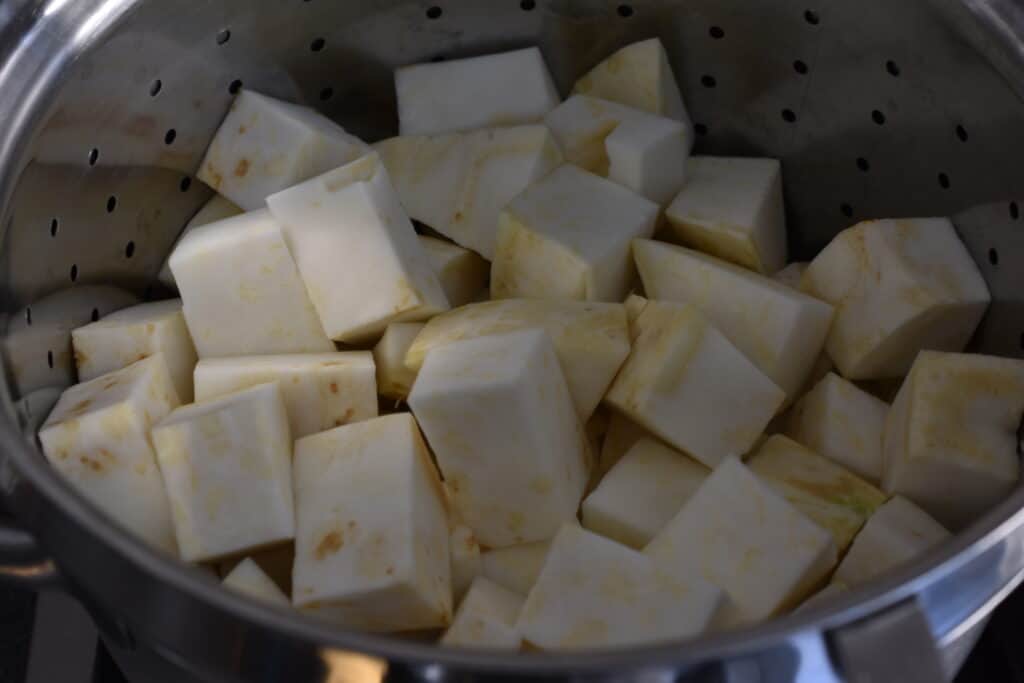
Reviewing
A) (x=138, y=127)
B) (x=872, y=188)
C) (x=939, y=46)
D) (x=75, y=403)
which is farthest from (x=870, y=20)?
(x=75, y=403)

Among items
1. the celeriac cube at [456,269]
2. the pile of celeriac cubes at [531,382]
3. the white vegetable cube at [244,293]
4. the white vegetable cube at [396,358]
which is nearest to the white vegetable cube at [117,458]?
the pile of celeriac cubes at [531,382]

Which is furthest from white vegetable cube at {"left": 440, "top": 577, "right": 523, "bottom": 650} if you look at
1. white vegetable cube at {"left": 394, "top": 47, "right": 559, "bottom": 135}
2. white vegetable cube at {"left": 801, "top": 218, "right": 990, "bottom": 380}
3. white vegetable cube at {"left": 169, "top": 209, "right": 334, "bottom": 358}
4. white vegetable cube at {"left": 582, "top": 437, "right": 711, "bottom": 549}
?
white vegetable cube at {"left": 394, "top": 47, "right": 559, "bottom": 135}

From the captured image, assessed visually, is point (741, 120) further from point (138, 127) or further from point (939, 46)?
point (138, 127)

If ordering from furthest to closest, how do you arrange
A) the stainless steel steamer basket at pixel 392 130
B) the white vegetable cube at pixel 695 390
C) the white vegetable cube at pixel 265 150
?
the white vegetable cube at pixel 265 150 < the white vegetable cube at pixel 695 390 < the stainless steel steamer basket at pixel 392 130

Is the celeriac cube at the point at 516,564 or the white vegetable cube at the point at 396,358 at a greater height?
the white vegetable cube at the point at 396,358

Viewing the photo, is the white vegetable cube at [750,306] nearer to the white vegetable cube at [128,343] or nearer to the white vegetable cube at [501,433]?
the white vegetable cube at [501,433]

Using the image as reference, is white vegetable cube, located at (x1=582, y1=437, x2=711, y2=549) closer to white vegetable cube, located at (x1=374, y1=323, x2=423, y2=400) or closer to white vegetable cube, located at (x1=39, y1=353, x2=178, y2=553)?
white vegetable cube, located at (x1=374, y1=323, x2=423, y2=400)

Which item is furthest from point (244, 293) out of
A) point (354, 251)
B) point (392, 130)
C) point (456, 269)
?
point (392, 130)
